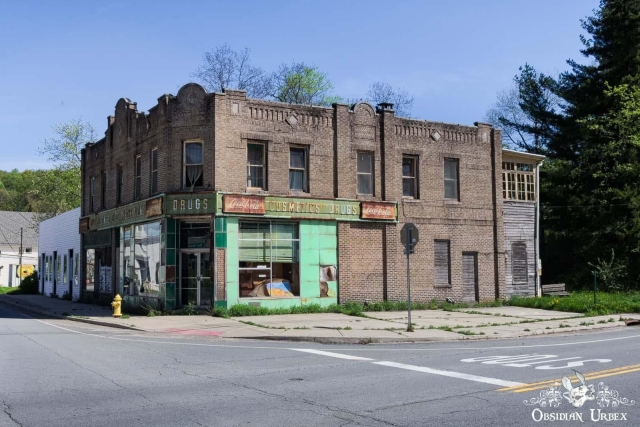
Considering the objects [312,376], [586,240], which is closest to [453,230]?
[586,240]

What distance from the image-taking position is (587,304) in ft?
80.8

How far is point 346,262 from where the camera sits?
79.6ft

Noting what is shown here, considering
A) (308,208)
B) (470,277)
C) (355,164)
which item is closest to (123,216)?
(308,208)

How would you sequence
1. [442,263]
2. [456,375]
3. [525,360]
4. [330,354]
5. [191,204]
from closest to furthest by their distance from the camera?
1. [456,375]
2. [525,360]
3. [330,354]
4. [191,204]
5. [442,263]

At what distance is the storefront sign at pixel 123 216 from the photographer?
2400 cm

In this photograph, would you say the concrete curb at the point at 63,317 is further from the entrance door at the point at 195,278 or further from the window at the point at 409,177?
the window at the point at 409,177

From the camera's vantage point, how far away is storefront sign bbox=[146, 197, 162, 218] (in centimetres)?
2272

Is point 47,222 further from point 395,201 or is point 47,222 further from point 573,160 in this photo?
point 573,160

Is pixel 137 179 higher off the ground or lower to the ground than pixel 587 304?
higher

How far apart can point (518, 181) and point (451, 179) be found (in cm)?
420

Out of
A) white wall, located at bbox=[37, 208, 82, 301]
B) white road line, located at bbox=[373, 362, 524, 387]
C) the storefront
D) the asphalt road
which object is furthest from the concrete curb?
white road line, located at bbox=[373, 362, 524, 387]

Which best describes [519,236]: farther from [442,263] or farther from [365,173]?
[365,173]

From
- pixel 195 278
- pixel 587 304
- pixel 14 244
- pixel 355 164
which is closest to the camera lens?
pixel 195 278

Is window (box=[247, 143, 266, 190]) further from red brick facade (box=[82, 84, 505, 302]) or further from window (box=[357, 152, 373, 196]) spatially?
window (box=[357, 152, 373, 196])
